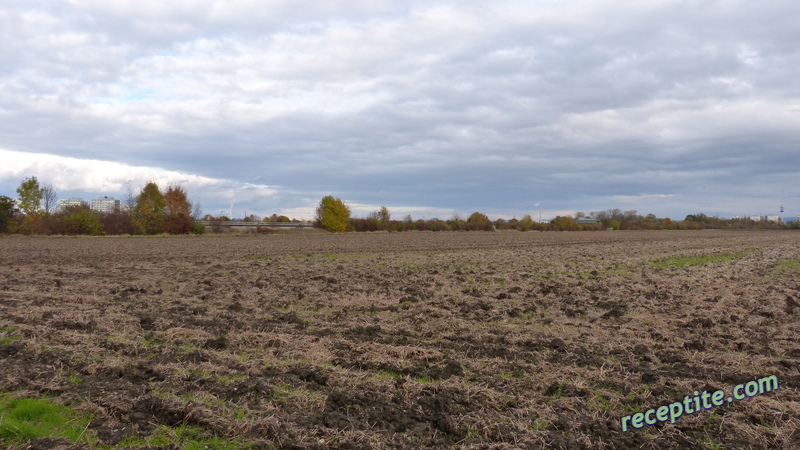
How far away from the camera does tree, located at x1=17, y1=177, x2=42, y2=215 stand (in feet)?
205

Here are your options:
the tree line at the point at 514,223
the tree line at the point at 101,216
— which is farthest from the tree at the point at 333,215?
the tree line at the point at 101,216

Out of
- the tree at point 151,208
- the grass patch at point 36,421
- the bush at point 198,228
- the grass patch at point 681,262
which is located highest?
the tree at point 151,208

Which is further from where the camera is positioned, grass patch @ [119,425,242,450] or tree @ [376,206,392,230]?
tree @ [376,206,392,230]

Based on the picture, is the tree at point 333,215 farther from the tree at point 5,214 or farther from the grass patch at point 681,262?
the grass patch at point 681,262

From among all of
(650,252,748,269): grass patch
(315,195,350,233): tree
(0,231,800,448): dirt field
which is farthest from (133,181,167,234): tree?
(650,252,748,269): grass patch

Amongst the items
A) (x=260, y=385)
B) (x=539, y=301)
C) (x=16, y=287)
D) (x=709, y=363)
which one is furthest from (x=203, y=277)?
Answer: (x=709, y=363)

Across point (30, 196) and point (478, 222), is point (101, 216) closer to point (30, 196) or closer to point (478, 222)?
point (30, 196)

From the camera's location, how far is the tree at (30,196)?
62500mm

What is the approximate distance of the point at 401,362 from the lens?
22.8ft

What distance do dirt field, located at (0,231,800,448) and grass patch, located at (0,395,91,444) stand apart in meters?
0.14

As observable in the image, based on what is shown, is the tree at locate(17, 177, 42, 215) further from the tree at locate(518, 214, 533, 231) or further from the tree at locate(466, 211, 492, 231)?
the tree at locate(518, 214, 533, 231)

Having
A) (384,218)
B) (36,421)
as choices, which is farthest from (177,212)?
(36,421)

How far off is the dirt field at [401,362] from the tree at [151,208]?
55.5 metres

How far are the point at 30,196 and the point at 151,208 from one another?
1431cm
